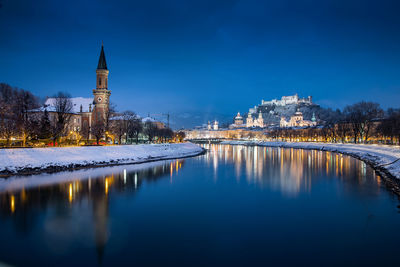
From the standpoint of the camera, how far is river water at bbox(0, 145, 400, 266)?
9.53 m

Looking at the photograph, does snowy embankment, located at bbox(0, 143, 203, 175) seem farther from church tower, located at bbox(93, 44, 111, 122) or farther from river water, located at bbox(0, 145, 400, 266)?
church tower, located at bbox(93, 44, 111, 122)

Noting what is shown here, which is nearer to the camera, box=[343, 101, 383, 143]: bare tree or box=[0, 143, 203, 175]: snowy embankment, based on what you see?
box=[0, 143, 203, 175]: snowy embankment

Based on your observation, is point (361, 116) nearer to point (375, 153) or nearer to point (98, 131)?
point (375, 153)

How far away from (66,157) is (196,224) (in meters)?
24.4

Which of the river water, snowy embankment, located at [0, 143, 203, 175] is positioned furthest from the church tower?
the river water

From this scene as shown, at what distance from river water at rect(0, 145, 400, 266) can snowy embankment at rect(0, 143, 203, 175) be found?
18.5ft

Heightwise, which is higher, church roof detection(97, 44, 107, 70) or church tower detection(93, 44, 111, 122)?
church roof detection(97, 44, 107, 70)

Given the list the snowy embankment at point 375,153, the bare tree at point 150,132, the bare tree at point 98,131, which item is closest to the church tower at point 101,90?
the bare tree at point 150,132

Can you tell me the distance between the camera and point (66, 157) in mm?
32562

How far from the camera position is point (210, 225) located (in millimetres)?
12812

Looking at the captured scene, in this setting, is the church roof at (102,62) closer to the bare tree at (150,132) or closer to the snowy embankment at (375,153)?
the bare tree at (150,132)

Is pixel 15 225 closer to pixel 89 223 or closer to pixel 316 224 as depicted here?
pixel 89 223

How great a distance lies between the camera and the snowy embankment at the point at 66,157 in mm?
27734

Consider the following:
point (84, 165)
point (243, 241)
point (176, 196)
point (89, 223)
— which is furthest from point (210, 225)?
point (84, 165)
